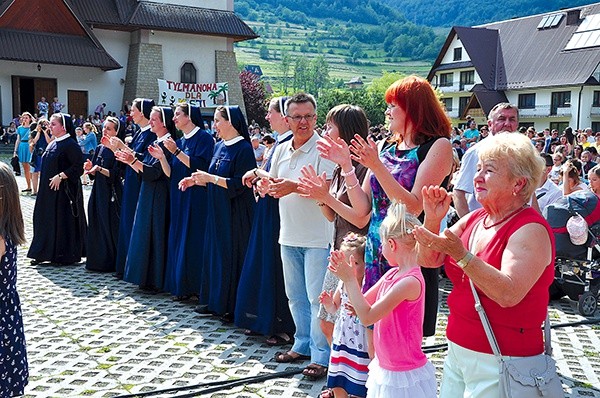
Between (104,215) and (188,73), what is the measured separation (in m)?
31.4

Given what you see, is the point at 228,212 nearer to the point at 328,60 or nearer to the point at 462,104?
the point at 462,104

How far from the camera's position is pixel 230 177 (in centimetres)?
654

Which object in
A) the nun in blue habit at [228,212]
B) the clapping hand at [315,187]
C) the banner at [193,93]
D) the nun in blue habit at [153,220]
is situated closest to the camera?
the clapping hand at [315,187]

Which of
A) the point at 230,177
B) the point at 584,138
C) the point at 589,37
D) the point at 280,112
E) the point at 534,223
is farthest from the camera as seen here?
the point at 589,37

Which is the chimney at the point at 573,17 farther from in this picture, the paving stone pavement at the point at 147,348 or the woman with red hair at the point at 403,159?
the woman with red hair at the point at 403,159

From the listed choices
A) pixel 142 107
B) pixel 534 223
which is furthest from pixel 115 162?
pixel 534 223

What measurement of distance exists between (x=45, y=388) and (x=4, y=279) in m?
1.48

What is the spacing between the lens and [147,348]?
5949 mm

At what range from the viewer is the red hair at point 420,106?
3781 mm

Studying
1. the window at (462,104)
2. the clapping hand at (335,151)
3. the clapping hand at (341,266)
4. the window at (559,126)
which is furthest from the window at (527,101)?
the clapping hand at (341,266)

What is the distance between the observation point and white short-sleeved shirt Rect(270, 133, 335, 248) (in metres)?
5.11

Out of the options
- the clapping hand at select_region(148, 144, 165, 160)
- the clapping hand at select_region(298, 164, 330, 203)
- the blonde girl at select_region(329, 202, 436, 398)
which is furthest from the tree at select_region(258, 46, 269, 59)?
the blonde girl at select_region(329, 202, 436, 398)

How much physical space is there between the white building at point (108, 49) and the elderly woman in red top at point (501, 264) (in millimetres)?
32837

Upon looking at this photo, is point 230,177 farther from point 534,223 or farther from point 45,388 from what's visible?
point 534,223
